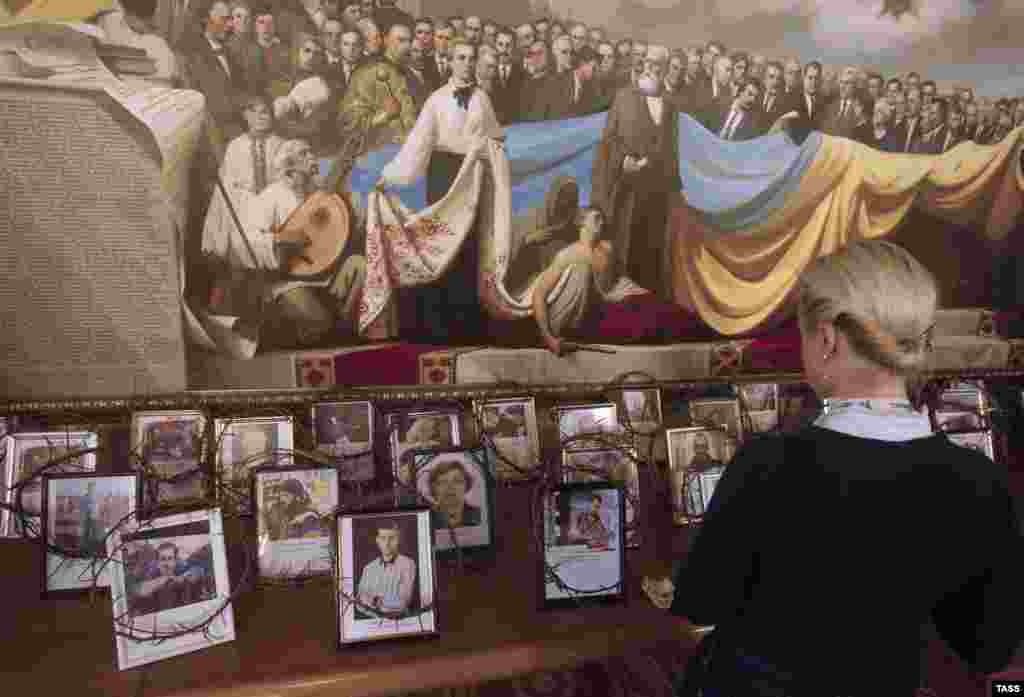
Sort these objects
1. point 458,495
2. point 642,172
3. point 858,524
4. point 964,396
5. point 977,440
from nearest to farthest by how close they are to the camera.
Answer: point 858,524, point 458,495, point 977,440, point 642,172, point 964,396

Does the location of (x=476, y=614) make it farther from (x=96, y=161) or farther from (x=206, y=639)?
(x=96, y=161)

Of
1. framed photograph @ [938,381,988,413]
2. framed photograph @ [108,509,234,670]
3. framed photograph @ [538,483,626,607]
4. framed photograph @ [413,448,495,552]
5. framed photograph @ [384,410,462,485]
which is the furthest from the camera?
framed photograph @ [938,381,988,413]

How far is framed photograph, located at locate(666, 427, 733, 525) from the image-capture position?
6.97ft

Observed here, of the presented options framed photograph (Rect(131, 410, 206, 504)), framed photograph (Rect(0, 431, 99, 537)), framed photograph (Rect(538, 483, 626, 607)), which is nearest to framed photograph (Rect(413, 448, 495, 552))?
framed photograph (Rect(538, 483, 626, 607))

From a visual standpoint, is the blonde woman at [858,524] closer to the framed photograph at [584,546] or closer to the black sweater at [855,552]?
the black sweater at [855,552]

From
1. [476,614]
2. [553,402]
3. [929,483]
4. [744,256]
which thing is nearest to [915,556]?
[929,483]

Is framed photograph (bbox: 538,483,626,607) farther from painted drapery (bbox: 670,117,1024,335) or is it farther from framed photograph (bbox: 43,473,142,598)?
painted drapery (bbox: 670,117,1024,335)

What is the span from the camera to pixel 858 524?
3.38 ft

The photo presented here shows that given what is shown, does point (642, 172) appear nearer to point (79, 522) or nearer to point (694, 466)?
point (694, 466)

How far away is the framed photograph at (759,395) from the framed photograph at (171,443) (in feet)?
7.30

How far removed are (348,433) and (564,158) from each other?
1.42m

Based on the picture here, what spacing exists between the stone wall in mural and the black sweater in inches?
67.8

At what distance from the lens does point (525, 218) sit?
271cm

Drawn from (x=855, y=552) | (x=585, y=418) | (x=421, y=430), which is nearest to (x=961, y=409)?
(x=585, y=418)
